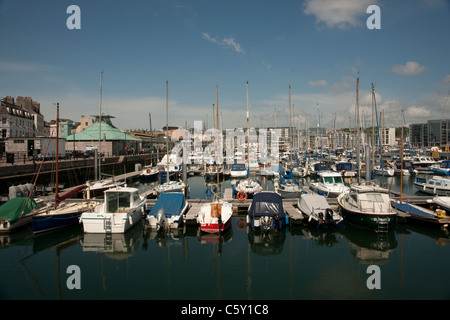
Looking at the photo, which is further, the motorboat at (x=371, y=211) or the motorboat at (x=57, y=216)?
the motorboat at (x=57, y=216)

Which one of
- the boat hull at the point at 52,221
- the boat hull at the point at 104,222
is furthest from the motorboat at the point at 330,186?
the boat hull at the point at 52,221

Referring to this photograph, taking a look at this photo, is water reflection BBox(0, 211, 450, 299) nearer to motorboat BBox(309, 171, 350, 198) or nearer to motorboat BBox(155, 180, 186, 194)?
motorboat BBox(309, 171, 350, 198)

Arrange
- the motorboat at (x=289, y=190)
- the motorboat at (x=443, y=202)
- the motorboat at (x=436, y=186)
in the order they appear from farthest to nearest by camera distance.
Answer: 1. the motorboat at (x=436, y=186)
2. the motorboat at (x=289, y=190)
3. the motorboat at (x=443, y=202)

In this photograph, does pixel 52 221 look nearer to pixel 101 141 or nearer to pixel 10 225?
pixel 10 225

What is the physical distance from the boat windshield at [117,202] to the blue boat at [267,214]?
8863 mm

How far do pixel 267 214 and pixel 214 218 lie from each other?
3.60 metres

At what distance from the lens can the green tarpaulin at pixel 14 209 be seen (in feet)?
63.2

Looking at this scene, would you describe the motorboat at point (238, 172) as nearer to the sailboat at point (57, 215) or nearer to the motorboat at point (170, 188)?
the motorboat at point (170, 188)

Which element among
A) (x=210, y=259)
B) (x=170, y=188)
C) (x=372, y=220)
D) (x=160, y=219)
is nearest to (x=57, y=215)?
(x=160, y=219)

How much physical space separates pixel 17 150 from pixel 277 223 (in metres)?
42.0

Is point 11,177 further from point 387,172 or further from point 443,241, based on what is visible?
point 387,172

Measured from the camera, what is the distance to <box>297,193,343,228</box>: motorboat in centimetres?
2019
